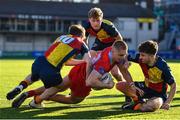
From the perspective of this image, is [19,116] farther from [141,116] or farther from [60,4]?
[60,4]

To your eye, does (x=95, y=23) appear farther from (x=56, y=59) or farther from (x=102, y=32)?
(x=56, y=59)

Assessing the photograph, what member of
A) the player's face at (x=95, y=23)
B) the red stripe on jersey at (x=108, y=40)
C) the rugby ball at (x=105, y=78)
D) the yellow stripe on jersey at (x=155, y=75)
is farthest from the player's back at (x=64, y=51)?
the red stripe on jersey at (x=108, y=40)

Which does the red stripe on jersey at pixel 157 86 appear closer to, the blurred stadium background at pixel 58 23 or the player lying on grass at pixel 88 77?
the player lying on grass at pixel 88 77

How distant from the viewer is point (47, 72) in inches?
341

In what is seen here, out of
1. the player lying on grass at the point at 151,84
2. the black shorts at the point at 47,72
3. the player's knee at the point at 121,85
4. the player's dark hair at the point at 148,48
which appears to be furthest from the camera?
the player's knee at the point at 121,85

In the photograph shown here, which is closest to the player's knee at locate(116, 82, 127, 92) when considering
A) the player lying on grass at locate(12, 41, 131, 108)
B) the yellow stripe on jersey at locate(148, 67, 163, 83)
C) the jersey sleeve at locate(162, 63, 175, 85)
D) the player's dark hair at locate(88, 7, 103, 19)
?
the player lying on grass at locate(12, 41, 131, 108)

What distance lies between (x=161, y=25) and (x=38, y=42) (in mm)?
21358

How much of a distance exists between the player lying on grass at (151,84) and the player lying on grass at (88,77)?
0.34 m

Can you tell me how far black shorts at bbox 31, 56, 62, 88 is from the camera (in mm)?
8641

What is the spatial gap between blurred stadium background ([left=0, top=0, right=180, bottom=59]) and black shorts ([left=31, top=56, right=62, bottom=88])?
6162 cm

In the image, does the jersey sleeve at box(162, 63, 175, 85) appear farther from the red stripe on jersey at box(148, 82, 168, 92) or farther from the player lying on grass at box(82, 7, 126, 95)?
the player lying on grass at box(82, 7, 126, 95)

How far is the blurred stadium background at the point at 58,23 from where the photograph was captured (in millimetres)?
71875

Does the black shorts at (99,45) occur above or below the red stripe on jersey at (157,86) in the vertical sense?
above

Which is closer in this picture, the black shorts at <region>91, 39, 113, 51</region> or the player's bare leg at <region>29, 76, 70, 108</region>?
the player's bare leg at <region>29, 76, 70, 108</region>
